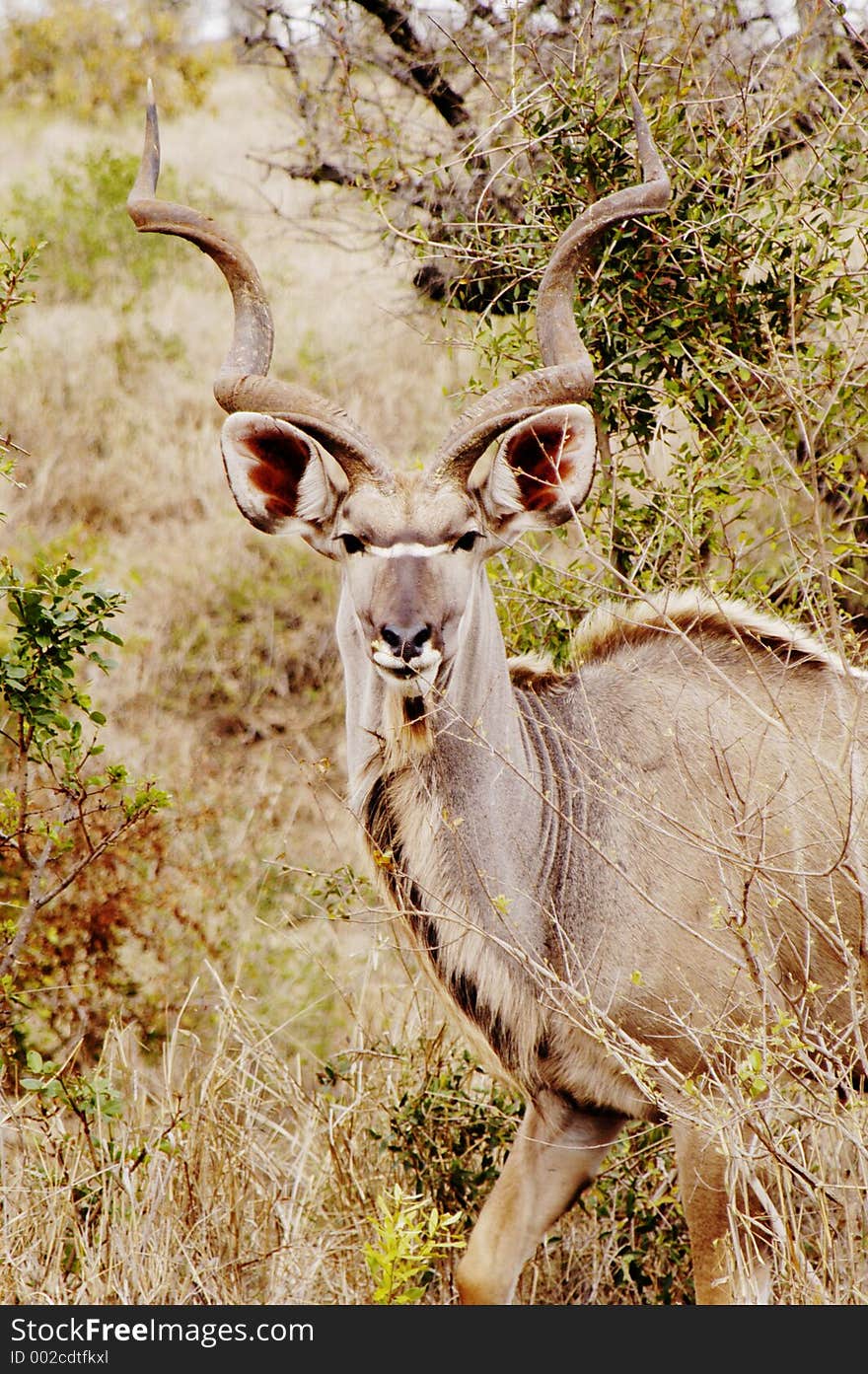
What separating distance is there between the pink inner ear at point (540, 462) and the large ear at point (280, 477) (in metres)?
0.41

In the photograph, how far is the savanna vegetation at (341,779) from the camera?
12.9 ft

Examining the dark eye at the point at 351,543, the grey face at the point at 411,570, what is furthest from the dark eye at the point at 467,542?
the dark eye at the point at 351,543

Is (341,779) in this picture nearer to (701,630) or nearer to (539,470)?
(701,630)

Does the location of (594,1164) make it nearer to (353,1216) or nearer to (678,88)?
(353,1216)

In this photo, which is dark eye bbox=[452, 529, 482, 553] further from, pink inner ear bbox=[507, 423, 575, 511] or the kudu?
pink inner ear bbox=[507, 423, 575, 511]

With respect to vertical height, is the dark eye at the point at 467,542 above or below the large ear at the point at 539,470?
below

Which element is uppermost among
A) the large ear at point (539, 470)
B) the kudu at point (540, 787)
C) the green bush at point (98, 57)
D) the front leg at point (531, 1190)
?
the green bush at point (98, 57)

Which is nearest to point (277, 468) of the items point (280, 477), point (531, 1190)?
point (280, 477)

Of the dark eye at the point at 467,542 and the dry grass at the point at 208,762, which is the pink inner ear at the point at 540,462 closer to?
the dark eye at the point at 467,542

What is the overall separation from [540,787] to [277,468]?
3.31 ft

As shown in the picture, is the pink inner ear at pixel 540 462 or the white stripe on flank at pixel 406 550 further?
the pink inner ear at pixel 540 462

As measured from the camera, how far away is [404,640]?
3.31 metres

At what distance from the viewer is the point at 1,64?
15.9 metres

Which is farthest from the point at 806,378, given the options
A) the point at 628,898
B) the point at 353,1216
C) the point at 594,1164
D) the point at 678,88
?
the point at 353,1216
